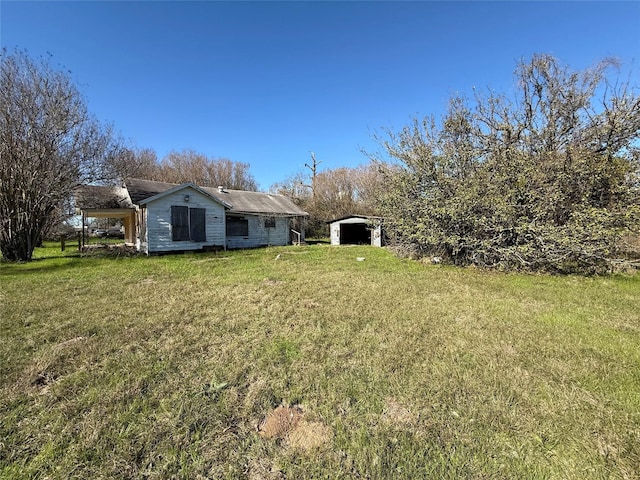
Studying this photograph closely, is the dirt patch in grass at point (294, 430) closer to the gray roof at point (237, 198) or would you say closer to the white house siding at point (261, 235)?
the gray roof at point (237, 198)

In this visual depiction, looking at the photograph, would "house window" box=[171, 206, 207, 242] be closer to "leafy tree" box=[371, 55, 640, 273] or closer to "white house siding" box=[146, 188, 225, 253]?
"white house siding" box=[146, 188, 225, 253]

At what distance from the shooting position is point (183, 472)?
5.52ft

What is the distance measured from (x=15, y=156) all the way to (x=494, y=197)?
16.6 meters

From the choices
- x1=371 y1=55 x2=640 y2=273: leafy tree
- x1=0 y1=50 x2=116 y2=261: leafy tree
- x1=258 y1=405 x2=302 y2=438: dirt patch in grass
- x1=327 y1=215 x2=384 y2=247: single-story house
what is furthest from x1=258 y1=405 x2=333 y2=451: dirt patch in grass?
x1=327 y1=215 x2=384 y2=247: single-story house

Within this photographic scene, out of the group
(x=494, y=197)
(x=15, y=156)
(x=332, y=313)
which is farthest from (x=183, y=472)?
(x=15, y=156)

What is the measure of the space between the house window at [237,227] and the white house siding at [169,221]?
1.37 m

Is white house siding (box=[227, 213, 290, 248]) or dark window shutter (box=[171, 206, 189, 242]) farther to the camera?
white house siding (box=[227, 213, 290, 248])

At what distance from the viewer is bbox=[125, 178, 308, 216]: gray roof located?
1316 cm

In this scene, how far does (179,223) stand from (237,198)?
502cm

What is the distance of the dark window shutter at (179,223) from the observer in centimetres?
1223

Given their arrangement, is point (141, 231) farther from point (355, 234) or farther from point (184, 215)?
point (355, 234)

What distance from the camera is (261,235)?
54.7 feet

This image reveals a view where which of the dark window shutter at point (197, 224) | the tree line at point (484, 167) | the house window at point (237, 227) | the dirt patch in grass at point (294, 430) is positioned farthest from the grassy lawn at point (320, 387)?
the house window at point (237, 227)

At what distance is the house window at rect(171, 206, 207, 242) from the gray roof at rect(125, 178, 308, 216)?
131cm
